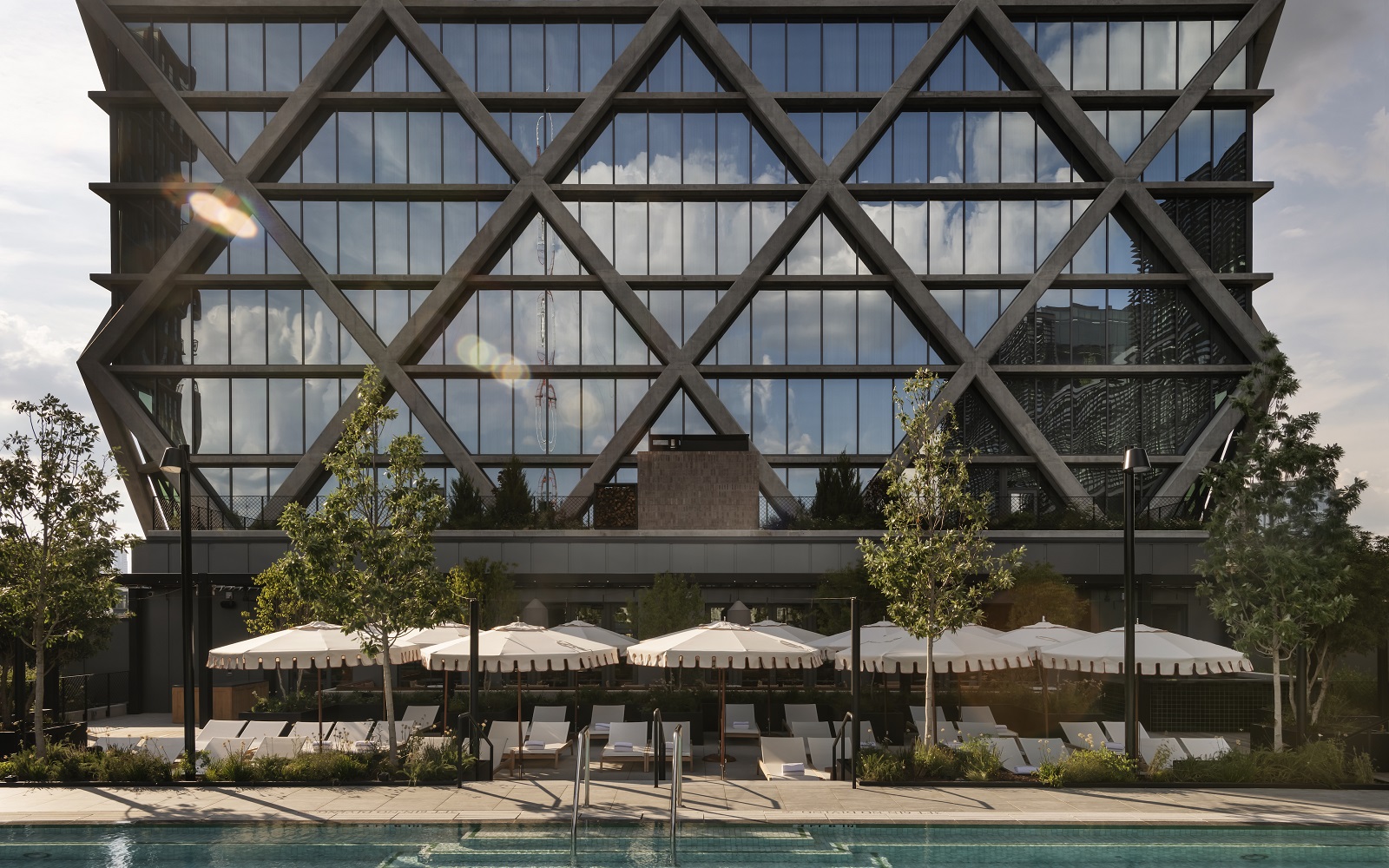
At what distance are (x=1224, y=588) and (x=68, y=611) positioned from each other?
22402mm

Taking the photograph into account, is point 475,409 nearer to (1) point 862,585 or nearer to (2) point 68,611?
(1) point 862,585

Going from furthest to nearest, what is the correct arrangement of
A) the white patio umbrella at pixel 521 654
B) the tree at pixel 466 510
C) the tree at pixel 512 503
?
the tree at pixel 512 503 < the tree at pixel 466 510 < the white patio umbrella at pixel 521 654

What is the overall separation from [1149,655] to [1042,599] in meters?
10.9

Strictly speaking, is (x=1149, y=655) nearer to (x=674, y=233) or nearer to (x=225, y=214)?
(x=674, y=233)

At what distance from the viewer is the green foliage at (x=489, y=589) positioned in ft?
85.8

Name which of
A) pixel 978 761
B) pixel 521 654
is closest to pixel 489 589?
pixel 521 654

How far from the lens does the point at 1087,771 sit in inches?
647

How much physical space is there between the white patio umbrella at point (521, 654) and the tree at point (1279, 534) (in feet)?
39.6

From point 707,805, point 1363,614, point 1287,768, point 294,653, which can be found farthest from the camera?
point 1363,614

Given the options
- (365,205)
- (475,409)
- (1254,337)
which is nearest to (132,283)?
(365,205)

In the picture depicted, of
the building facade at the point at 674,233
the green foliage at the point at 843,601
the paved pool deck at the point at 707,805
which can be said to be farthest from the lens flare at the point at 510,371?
the paved pool deck at the point at 707,805

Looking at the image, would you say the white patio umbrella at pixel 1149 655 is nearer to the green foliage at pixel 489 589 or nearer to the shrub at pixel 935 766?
the shrub at pixel 935 766

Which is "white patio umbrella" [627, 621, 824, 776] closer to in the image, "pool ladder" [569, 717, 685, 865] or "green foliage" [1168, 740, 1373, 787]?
"pool ladder" [569, 717, 685, 865]

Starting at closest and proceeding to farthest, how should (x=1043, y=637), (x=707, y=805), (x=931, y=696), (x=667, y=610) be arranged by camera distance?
(x=707, y=805), (x=931, y=696), (x=1043, y=637), (x=667, y=610)
